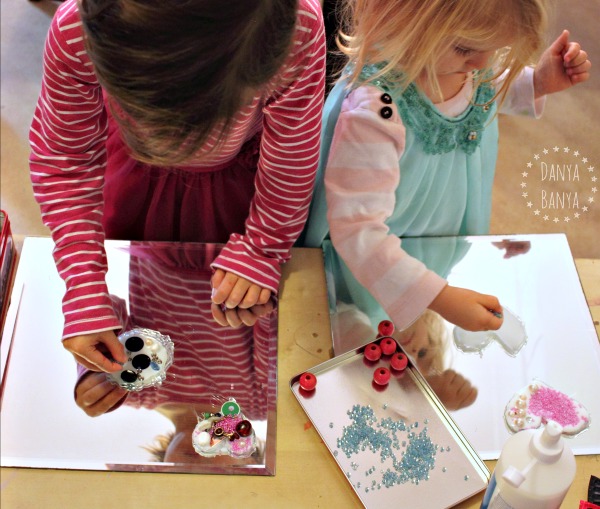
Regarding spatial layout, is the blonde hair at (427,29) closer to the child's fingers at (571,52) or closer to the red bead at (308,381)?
the child's fingers at (571,52)

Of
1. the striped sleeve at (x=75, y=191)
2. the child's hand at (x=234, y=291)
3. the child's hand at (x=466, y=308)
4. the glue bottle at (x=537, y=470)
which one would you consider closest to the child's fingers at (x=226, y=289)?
the child's hand at (x=234, y=291)

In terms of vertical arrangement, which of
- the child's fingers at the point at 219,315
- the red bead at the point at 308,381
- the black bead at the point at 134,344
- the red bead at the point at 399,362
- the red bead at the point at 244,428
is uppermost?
the red bead at the point at 399,362

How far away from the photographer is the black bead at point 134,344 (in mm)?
709

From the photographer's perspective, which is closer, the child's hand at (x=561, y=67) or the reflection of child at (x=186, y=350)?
the reflection of child at (x=186, y=350)

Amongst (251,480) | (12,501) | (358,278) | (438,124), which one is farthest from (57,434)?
(438,124)

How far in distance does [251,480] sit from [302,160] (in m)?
0.31

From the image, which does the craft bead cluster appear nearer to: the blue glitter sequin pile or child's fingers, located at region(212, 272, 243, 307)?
the blue glitter sequin pile

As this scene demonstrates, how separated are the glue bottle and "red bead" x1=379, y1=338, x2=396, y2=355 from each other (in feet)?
0.64

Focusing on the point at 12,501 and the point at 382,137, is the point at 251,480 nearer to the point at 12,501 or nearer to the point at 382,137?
the point at 12,501

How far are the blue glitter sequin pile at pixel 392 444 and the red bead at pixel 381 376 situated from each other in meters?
0.03

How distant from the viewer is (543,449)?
0.50 m

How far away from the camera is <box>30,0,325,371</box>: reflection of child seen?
49 cm

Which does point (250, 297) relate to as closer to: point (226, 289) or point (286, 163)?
point (226, 289)

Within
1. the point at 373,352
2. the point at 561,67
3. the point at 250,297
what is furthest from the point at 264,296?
the point at 561,67
